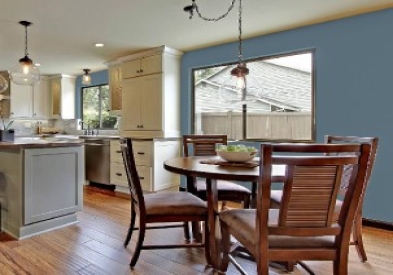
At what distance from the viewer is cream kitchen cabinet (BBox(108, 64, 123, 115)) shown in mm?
5184

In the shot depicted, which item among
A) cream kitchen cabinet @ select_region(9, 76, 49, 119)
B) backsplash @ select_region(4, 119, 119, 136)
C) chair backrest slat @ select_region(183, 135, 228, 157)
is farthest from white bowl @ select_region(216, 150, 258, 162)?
cream kitchen cabinet @ select_region(9, 76, 49, 119)

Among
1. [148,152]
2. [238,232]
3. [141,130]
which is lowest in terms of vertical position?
[238,232]

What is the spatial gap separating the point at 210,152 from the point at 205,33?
1.60 meters

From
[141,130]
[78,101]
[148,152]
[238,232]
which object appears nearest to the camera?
[238,232]

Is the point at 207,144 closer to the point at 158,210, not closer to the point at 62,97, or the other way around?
the point at 158,210

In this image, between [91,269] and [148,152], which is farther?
[148,152]

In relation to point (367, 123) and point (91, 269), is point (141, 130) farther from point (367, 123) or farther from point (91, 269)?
point (367, 123)

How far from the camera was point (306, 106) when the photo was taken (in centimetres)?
367

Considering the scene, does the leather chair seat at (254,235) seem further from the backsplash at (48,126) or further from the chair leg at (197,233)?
the backsplash at (48,126)

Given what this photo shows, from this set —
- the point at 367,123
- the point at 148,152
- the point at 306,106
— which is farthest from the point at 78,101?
the point at 367,123

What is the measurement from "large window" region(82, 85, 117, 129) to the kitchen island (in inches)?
117

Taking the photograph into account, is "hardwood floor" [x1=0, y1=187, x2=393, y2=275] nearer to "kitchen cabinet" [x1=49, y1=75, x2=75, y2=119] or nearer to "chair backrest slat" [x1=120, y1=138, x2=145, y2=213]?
"chair backrest slat" [x1=120, y1=138, x2=145, y2=213]

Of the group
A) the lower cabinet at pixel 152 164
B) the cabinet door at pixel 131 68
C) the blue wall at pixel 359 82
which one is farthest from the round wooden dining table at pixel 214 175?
the cabinet door at pixel 131 68

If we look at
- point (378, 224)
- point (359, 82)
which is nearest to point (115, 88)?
point (359, 82)
